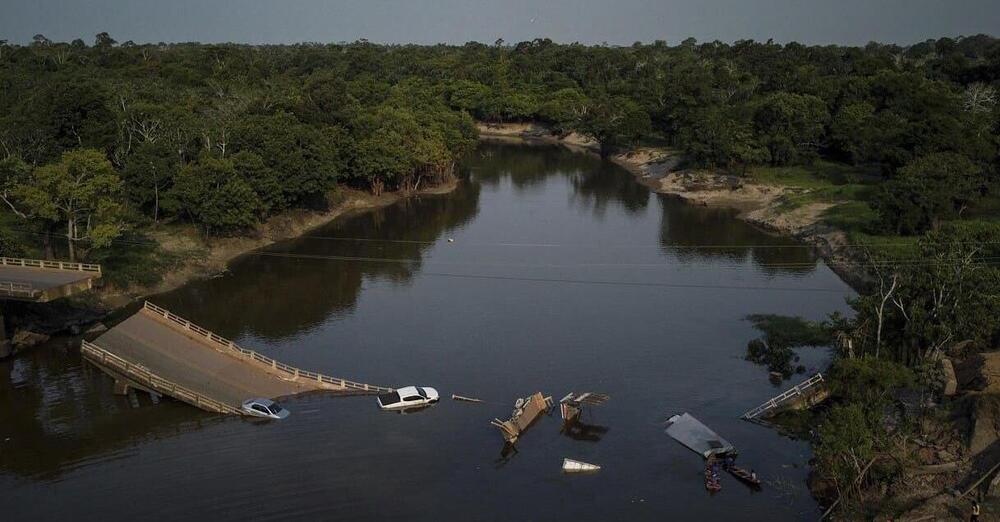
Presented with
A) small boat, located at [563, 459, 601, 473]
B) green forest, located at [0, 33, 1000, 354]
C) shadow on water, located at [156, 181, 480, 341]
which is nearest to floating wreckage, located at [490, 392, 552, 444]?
small boat, located at [563, 459, 601, 473]

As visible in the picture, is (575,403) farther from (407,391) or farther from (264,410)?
(264,410)

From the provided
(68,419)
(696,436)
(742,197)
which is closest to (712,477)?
(696,436)

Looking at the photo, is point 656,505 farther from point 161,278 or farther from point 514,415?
point 161,278

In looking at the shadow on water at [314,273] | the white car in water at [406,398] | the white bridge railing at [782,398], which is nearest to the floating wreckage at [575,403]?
the white car in water at [406,398]

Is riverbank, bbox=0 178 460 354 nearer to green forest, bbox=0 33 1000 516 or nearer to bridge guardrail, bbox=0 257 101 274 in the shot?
green forest, bbox=0 33 1000 516

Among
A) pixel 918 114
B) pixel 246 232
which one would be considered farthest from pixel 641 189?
pixel 246 232
